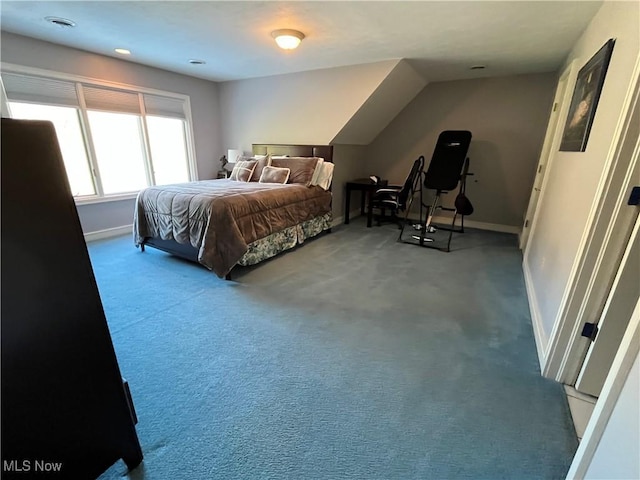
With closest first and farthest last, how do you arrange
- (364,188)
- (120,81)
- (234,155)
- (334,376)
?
(334,376) → (120,81) → (364,188) → (234,155)

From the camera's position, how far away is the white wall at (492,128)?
416cm

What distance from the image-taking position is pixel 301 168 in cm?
411

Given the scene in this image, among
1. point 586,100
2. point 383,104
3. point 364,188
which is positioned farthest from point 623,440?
point 383,104

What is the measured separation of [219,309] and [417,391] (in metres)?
1.56

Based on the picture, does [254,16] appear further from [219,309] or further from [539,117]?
[539,117]

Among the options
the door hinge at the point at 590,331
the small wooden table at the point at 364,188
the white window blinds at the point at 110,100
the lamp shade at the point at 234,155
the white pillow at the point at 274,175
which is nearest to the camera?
the door hinge at the point at 590,331

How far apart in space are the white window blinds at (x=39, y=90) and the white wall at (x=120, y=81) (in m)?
0.14

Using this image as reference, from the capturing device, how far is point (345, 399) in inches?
59.2

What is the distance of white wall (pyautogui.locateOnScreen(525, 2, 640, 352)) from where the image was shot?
4.90ft

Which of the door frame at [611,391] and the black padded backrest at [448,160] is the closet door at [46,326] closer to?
the door frame at [611,391]

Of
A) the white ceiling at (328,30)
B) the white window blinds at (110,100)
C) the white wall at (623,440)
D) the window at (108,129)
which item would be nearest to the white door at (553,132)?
the white ceiling at (328,30)

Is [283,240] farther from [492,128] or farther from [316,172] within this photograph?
[492,128]

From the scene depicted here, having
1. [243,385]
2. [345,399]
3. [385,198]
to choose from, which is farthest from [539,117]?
[243,385]

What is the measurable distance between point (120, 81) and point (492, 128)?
18.0 feet
